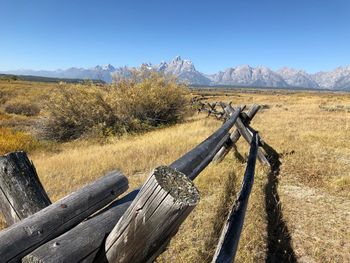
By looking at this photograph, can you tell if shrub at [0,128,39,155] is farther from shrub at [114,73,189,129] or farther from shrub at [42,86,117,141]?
shrub at [114,73,189,129]

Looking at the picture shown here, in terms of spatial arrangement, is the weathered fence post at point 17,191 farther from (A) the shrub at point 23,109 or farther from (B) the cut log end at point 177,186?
(A) the shrub at point 23,109

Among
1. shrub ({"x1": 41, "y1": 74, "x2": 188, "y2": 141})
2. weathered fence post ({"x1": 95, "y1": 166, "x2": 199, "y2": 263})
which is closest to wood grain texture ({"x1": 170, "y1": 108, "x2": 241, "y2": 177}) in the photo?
weathered fence post ({"x1": 95, "y1": 166, "x2": 199, "y2": 263})

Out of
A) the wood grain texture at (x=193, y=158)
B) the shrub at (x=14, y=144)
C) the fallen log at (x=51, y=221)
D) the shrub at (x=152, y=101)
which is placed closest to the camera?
the fallen log at (x=51, y=221)

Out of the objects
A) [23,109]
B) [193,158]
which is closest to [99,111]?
[193,158]

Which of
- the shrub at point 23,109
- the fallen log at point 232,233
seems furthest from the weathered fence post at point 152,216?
the shrub at point 23,109

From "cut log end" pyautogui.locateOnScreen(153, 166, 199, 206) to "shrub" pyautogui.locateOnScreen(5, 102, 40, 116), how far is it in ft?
78.1

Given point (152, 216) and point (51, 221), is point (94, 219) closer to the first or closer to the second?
point (51, 221)

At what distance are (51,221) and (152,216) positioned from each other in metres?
0.67

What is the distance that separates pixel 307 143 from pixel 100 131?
7.97 metres

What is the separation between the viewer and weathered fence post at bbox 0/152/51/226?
2.11 m

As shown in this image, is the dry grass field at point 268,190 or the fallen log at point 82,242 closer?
the fallen log at point 82,242

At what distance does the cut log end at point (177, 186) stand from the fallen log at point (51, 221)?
718 mm

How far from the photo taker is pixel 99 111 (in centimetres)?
1403

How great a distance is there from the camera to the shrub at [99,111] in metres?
13.9
